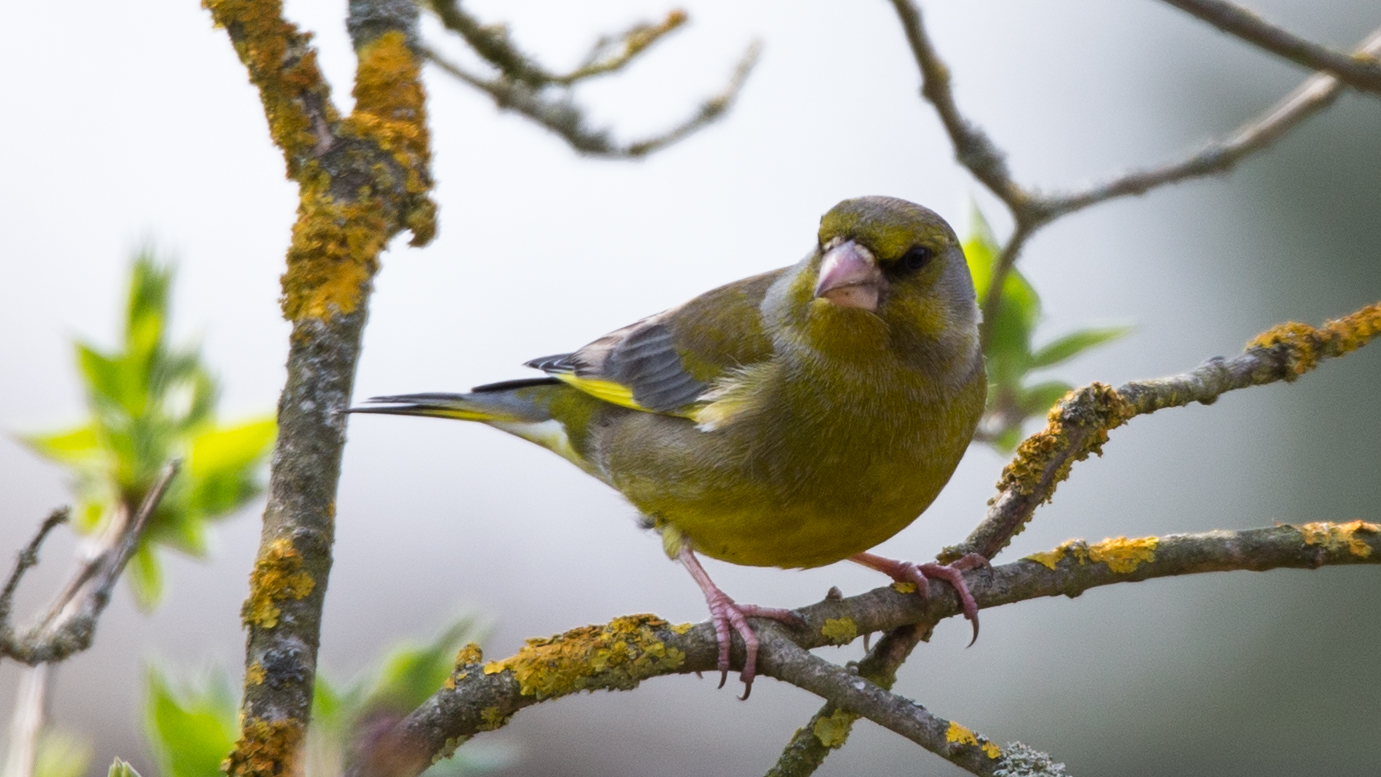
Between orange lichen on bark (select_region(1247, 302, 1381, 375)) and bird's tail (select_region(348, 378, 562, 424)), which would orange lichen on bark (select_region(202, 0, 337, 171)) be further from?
orange lichen on bark (select_region(1247, 302, 1381, 375))

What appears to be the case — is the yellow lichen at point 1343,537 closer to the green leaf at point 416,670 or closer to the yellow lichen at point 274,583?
the green leaf at point 416,670

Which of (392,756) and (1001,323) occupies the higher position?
(1001,323)

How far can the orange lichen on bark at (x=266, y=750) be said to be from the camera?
1.74 metres

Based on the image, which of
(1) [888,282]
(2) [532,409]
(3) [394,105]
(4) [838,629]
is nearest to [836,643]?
(4) [838,629]

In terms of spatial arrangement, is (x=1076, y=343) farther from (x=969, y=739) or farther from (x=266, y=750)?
(x=266, y=750)

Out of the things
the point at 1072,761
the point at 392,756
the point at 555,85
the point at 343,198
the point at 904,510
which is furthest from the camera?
the point at 1072,761

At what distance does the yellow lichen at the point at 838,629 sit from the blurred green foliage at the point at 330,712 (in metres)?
0.77

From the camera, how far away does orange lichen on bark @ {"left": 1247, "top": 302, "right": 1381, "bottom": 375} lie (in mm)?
2602

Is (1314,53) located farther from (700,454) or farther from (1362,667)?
(1362,667)

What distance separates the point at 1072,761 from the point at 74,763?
5252 mm

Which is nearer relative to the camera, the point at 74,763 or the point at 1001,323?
the point at 74,763

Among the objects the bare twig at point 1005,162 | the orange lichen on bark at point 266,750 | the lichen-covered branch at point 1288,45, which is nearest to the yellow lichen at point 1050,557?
the bare twig at point 1005,162

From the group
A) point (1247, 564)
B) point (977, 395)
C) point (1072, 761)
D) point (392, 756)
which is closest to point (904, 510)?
point (977, 395)

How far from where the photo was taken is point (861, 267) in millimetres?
3031
